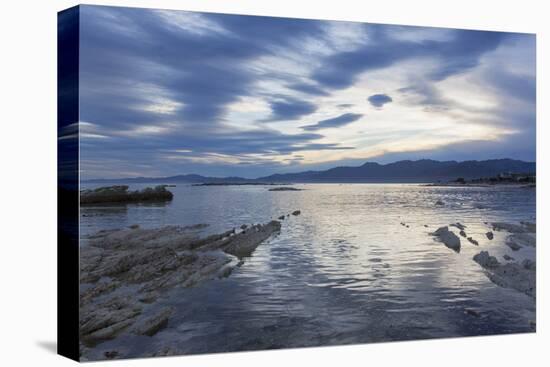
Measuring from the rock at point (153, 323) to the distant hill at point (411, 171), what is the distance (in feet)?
6.99

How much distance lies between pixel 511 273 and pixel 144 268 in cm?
546

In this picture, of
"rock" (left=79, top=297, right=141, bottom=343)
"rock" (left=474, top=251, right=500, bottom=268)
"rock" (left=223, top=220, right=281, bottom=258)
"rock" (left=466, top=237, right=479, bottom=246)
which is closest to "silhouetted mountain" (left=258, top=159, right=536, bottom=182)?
"rock" (left=223, top=220, right=281, bottom=258)

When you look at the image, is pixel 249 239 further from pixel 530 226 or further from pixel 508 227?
pixel 530 226

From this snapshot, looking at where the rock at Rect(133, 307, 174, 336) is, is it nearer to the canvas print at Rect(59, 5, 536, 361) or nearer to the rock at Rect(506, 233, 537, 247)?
the canvas print at Rect(59, 5, 536, 361)

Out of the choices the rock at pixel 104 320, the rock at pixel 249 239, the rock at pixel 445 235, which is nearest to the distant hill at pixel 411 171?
the rock at pixel 249 239

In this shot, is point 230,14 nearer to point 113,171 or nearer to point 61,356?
point 113,171

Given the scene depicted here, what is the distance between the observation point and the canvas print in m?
8.62

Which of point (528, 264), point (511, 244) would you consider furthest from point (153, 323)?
point (528, 264)

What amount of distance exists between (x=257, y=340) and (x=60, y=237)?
2797mm

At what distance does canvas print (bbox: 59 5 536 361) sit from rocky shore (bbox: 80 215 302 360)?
0.08 feet

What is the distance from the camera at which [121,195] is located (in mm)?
8977

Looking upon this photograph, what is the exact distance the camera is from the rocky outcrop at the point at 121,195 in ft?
28.1

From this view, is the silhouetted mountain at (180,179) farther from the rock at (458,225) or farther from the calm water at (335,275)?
the rock at (458,225)

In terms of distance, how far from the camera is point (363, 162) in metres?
10.4
